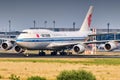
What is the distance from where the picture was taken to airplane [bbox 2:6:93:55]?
93062 mm

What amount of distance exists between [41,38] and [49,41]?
7.38ft

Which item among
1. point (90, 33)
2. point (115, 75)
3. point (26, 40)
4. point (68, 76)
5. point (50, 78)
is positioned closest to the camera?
point (68, 76)

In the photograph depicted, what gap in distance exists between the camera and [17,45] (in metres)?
95.8

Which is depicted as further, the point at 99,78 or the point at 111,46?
the point at 111,46

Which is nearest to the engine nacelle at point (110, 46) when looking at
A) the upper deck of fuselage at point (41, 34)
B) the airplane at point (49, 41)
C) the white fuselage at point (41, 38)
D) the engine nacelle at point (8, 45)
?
the airplane at point (49, 41)

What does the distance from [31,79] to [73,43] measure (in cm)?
5650

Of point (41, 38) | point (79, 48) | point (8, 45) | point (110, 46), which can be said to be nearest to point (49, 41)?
point (41, 38)

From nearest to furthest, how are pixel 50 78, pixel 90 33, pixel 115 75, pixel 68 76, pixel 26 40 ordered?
pixel 68 76 < pixel 50 78 < pixel 115 75 < pixel 26 40 < pixel 90 33

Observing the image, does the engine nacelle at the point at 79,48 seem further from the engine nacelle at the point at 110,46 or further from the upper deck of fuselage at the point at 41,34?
the upper deck of fuselage at the point at 41,34

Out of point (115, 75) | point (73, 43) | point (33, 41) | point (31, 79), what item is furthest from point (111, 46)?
point (31, 79)

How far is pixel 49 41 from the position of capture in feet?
317

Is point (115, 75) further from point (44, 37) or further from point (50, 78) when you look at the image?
point (44, 37)

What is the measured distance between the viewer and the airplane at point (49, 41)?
93062 mm

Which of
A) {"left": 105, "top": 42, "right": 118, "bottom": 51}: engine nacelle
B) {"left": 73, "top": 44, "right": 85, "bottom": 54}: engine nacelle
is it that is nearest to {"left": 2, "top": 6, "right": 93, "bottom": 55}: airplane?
{"left": 73, "top": 44, "right": 85, "bottom": 54}: engine nacelle
